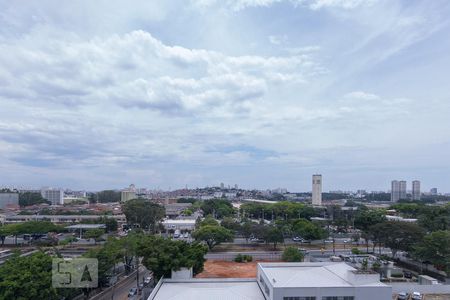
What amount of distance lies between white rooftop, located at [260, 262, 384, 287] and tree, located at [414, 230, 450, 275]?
1089 centimetres

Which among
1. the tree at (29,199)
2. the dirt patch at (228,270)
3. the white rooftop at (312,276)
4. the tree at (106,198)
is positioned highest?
the white rooftop at (312,276)

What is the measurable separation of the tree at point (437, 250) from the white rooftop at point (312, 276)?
10.9 meters

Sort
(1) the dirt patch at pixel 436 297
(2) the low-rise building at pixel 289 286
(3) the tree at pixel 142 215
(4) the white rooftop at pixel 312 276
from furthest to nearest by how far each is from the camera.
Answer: (3) the tree at pixel 142 215 → (1) the dirt patch at pixel 436 297 → (4) the white rooftop at pixel 312 276 → (2) the low-rise building at pixel 289 286

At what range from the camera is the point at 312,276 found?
60.4 ft

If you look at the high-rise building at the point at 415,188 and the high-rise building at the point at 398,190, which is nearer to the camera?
the high-rise building at the point at 398,190

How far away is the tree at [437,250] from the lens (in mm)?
26109

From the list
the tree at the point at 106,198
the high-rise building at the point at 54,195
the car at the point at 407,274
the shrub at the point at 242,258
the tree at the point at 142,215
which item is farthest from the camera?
the tree at the point at 106,198

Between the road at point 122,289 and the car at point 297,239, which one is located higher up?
the road at point 122,289

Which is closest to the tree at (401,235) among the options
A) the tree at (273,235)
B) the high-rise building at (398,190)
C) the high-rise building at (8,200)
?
the tree at (273,235)

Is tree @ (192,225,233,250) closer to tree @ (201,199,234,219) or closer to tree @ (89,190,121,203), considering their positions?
tree @ (201,199,234,219)

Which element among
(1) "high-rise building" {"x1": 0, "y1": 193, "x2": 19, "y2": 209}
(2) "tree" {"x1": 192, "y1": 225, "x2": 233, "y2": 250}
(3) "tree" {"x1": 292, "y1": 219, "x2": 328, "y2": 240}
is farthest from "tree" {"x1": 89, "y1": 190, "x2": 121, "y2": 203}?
(3) "tree" {"x1": 292, "y1": 219, "x2": 328, "y2": 240}

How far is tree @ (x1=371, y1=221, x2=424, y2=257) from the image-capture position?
30.5 metres

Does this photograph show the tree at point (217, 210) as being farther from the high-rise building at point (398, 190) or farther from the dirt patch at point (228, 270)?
the high-rise building at point (398, 190)

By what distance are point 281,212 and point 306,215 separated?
5442 mm
